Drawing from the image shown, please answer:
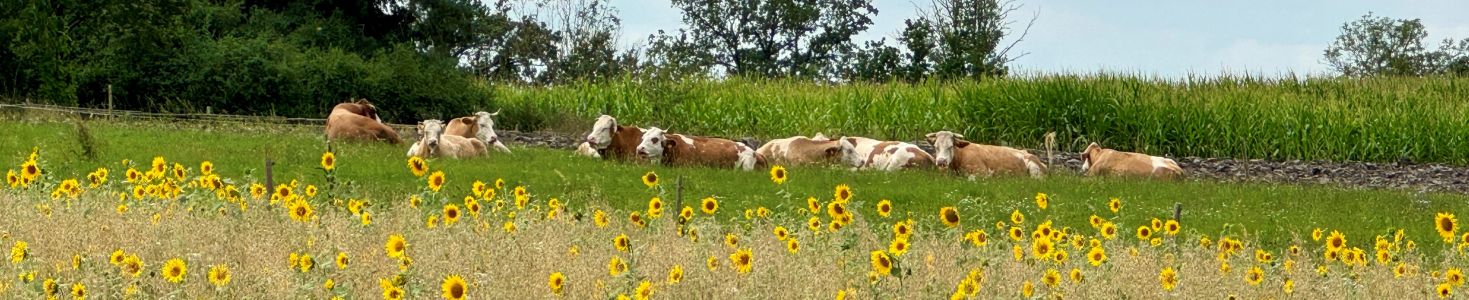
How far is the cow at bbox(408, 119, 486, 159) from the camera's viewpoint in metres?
19.8

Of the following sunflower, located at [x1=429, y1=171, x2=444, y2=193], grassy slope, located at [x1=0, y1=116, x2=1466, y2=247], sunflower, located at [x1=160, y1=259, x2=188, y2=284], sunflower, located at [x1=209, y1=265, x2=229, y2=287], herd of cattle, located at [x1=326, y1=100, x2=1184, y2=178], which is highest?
sunflower, located at [x1=429, y1=171, x2=444, y2=193]

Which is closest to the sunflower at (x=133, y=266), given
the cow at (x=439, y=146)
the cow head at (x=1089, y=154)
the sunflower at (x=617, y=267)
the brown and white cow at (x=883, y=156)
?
the sunflower at (x=617, y=267)

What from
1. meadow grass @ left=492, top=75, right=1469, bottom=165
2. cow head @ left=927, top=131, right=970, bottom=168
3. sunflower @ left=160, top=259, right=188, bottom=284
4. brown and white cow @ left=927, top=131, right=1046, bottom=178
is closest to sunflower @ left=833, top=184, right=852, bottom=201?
sunflower @ left=160, top=259, right=188, bottom=284

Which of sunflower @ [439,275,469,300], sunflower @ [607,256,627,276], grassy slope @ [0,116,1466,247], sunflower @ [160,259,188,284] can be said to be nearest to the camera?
sunflower @ [439,275,469,300]

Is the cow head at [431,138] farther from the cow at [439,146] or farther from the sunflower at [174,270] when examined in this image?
the sunflower at [174,270]

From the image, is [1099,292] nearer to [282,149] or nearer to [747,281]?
[747,281]

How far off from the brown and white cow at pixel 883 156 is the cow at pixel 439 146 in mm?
4407

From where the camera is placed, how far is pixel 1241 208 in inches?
620

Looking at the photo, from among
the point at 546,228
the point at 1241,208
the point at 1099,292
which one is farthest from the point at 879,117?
the point at 1099,292

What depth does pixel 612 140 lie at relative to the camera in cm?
2120

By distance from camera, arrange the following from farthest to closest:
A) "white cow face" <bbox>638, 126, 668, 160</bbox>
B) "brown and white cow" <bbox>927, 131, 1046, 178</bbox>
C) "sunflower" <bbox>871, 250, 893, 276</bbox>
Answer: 1. "brown and white cow" <bbox>927, 131, 1046, 178</bbox>
2. "white cow face" <bbox>638, 126, 668, 160</bbox>
3. "sunflower" <bbox>871, 250, 893, 276</bbox>

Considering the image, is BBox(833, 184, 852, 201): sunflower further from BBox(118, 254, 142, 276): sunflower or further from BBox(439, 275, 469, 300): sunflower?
BBox(118, 254, 142, 276): sunflower

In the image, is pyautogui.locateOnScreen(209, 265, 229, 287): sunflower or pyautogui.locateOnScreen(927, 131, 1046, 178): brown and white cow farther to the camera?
pyautogui.locateOnScreen(927, 131, 1046, 178): brown and white cow

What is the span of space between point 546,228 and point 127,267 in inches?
121
